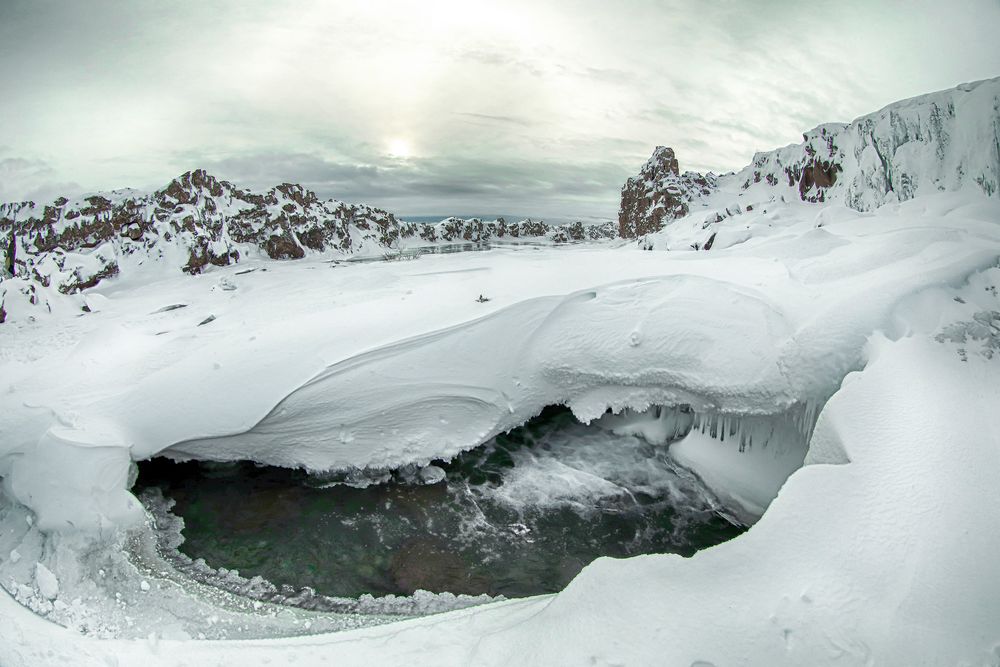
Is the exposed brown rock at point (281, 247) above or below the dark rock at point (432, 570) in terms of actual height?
above

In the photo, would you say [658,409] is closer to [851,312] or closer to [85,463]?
[851,312]

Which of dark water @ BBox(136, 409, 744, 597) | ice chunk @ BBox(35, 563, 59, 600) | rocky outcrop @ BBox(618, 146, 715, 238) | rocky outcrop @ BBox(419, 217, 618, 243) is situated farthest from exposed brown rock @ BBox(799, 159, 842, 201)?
rocky outcrop @ BBox(419, 217, 618, 243)

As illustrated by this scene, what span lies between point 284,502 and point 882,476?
23.5 ft

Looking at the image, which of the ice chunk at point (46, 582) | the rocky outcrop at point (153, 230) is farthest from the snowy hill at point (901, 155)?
the rocky outcrop at point (153, 230)

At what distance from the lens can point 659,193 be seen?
5462cm

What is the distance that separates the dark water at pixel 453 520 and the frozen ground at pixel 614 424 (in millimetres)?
474

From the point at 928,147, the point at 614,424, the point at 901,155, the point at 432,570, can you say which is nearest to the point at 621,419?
the point at 614,424

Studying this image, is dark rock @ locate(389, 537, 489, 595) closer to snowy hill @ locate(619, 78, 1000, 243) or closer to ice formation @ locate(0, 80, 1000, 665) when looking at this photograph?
ice formation @ locate(0, 80, 1000, 665)

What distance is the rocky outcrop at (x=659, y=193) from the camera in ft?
170

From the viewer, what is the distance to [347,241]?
2071 inches

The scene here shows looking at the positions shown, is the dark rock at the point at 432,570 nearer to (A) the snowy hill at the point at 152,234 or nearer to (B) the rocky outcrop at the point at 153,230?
(A) the snowy hill at the point at 152,234

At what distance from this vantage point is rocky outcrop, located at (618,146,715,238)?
5172 centimetres

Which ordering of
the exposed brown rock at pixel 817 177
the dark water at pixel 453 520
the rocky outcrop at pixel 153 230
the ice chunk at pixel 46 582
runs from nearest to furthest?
the ice chunk at pixel 46 582 → the dark water at pixel 453 520 → the rocky outcrop at pixel 153 230 → the exposed brown rock at pixel 817 177

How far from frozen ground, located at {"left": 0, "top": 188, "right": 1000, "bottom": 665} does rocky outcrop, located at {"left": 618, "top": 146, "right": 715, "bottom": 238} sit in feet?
145
